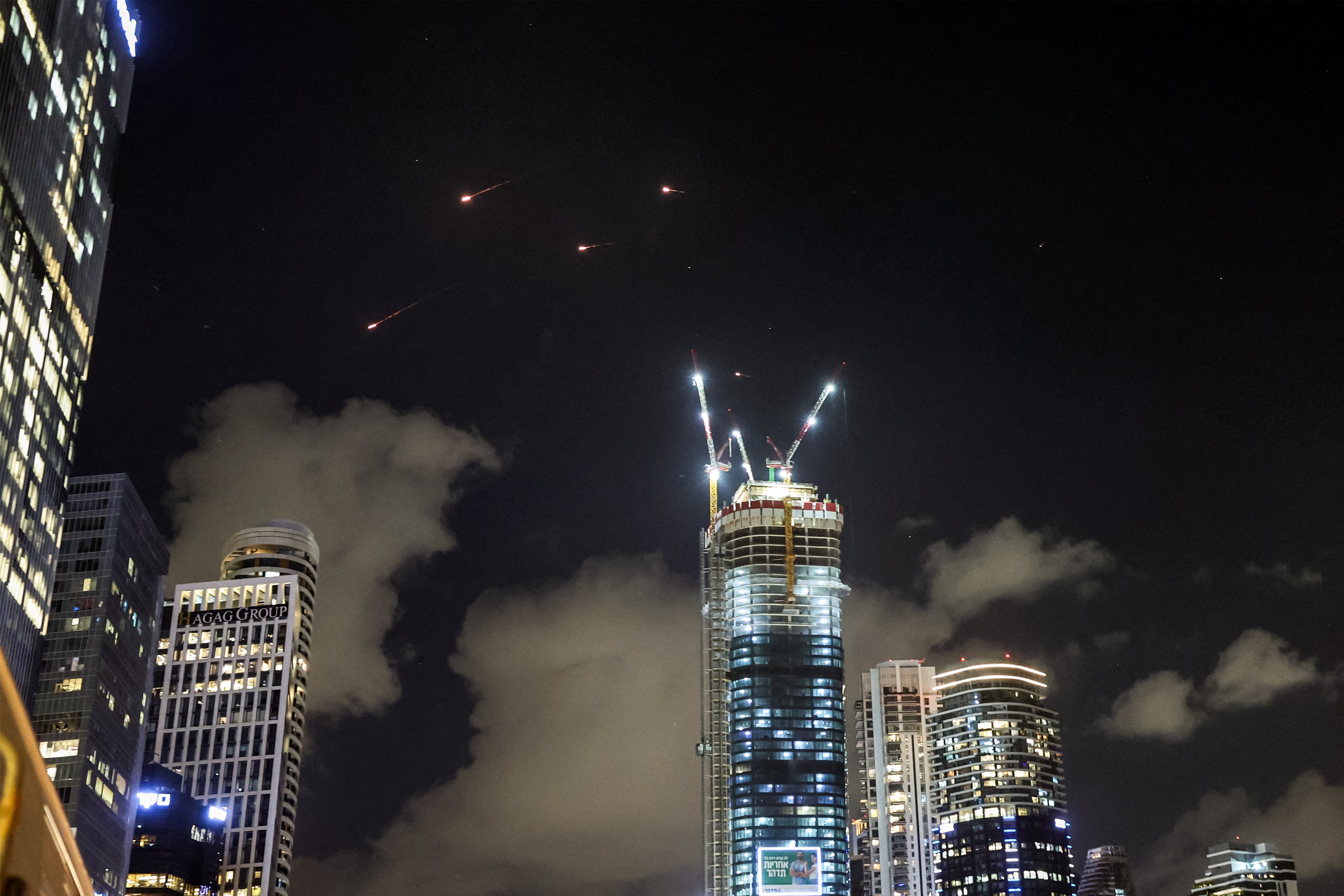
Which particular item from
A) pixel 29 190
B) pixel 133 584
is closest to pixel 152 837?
pixel 133 584

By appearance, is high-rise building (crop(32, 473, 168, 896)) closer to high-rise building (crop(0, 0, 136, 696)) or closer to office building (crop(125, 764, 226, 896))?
high-rise building (crop(0, 0, 136, 696))

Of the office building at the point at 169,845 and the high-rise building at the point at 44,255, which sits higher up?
the high-rise building at the point at 44,255

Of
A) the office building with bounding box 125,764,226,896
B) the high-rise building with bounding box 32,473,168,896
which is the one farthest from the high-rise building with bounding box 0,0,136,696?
the office building with bounding box 125,764,226,896

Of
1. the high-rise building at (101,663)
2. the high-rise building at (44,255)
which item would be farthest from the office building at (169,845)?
the high-rise building at (44,255)

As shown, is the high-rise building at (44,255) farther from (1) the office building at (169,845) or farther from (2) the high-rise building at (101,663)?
(1) the office building at (169,845)

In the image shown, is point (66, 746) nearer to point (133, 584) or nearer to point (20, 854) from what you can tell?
point (133, 584)

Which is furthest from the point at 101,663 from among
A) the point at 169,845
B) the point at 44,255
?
the point at 44,255
